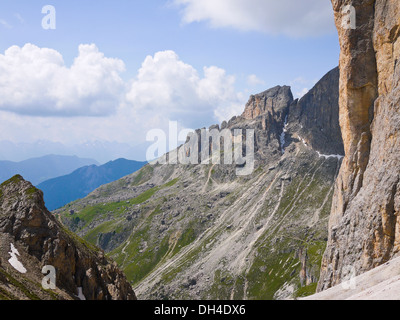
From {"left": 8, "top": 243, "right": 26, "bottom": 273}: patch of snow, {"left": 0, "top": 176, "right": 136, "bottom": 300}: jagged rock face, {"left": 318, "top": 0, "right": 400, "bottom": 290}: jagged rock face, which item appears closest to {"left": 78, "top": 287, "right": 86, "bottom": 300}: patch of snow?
{"left": 0, "top": 176, "right": 136, "bottom": 300}: jagged rock face

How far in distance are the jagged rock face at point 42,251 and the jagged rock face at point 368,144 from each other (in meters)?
44.9

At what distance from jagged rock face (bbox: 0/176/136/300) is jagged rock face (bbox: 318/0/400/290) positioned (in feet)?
147

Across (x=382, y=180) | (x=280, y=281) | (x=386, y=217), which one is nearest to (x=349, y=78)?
(x=382, y=180)

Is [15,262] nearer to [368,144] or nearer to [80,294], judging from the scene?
[80,294]

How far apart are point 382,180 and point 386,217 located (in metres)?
6.45

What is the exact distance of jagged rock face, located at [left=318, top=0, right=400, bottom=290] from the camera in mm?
52938

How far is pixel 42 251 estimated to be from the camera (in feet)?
209

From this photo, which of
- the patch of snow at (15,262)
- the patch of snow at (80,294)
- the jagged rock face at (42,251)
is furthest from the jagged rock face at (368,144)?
the patch of snow at (15,262)

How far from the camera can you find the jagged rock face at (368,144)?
52938mm

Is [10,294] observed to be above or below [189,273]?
above

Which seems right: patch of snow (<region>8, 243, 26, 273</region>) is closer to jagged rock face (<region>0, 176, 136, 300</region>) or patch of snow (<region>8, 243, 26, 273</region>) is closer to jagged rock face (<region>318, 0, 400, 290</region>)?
→ jagged rock face (<region>0, 176, 136, 300</region>)

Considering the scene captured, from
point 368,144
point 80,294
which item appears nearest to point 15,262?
point 80,294
